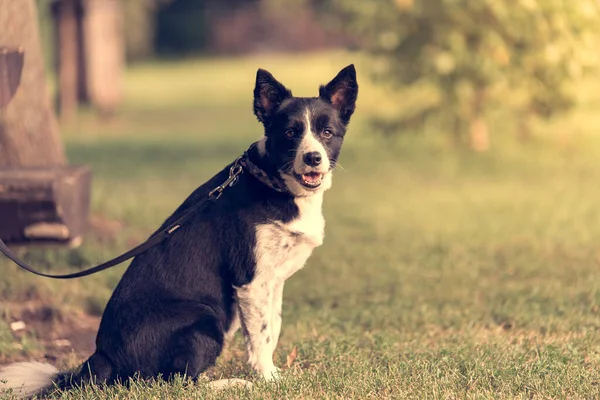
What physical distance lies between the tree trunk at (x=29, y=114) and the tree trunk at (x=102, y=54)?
11409mm

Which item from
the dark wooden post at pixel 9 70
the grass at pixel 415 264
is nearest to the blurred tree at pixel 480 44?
the grass at pixel 415 264

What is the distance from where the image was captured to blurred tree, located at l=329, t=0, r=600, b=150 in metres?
12.4

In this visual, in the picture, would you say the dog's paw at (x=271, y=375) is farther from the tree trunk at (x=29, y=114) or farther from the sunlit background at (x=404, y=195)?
the tree trunk at (x=29, y=114)

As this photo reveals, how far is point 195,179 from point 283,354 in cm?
735

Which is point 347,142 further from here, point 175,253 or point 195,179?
point 175,253

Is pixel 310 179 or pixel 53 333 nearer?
pixel 310 179

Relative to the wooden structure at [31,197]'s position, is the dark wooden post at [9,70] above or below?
above

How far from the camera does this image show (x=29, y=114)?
8.22 m

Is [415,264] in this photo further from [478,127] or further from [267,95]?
[478,127]

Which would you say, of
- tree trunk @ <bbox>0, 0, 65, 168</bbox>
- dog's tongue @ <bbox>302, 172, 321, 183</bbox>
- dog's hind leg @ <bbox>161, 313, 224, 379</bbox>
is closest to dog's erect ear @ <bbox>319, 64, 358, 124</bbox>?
dog's tongue @ <bbox>302, 172, 321, 183</bbox>

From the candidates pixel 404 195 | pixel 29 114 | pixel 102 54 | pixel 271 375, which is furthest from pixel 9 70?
pixel 102 54

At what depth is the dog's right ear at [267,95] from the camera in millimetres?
5207

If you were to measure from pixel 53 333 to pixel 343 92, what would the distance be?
2.88 meters

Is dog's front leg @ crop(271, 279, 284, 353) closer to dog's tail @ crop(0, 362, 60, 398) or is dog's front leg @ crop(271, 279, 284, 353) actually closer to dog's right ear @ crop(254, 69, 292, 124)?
dog's right ear @ crop(254, 69, 292, 124)
